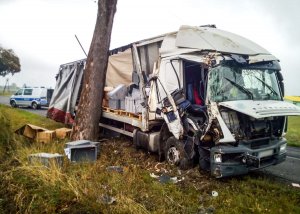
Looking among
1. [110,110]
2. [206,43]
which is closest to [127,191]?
[206,43]

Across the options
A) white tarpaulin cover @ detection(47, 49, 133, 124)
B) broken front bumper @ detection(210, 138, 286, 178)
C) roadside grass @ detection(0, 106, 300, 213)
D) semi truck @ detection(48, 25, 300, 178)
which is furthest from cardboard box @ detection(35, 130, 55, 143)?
broken front bumper @ detection(210, 138, 286, 178)

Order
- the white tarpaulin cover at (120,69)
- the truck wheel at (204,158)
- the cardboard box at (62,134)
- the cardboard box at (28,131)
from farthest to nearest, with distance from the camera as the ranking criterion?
1. the white tarpaulin cover at (120,69)
2. the cardboard box at (62,134)
3. the cardboard box at (28,131)
4. the truck wheel at (204,158)

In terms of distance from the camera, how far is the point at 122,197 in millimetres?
4293

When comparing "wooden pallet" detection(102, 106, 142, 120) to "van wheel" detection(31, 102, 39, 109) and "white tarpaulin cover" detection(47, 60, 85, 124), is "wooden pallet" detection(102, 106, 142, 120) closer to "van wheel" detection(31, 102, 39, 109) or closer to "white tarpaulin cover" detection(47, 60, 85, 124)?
"white tarpaulin cover" detection(47, 60, 85, 124)

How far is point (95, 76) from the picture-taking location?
8.52 metres

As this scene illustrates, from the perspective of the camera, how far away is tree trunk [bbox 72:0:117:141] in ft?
27.6

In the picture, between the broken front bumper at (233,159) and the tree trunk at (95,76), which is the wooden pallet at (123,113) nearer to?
the tree trunk at (95,76)

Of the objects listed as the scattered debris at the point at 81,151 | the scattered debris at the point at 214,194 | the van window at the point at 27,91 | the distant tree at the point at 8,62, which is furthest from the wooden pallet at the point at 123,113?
the distant tree at the point at 8,62

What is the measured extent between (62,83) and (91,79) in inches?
166

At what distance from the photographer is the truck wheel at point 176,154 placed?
6084 millimetres

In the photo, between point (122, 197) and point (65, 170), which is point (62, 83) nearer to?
point (65, 170)

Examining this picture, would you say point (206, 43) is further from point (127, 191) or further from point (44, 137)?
point (44, 137)

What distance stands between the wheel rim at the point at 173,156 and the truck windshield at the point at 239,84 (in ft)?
5.12

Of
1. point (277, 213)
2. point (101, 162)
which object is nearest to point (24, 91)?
point (101, 162)
